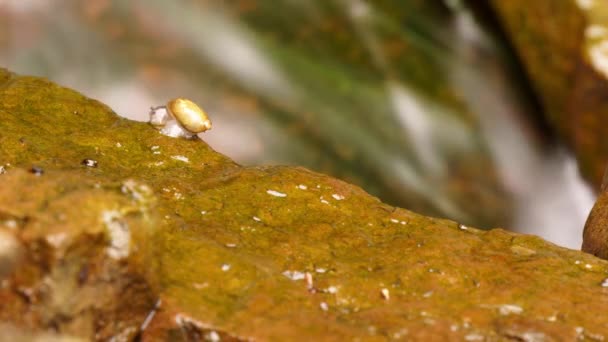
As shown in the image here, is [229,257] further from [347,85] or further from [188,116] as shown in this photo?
[347,85]

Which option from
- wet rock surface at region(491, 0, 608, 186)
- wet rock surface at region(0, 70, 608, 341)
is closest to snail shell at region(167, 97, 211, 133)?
wet rock surface at region(0, 70, 608, 341)

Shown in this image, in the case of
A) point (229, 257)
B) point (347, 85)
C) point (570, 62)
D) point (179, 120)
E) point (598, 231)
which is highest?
point (570, 62)

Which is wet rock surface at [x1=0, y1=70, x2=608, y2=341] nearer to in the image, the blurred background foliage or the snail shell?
the snail shell

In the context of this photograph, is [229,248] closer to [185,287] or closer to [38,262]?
[185,287]

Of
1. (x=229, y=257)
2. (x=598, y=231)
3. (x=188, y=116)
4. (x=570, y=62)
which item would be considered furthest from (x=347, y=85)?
(x=229, y=257)

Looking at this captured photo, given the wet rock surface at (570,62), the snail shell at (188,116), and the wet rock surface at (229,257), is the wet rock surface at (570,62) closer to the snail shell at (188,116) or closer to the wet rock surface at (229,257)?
the wet rock surface at (229,257)

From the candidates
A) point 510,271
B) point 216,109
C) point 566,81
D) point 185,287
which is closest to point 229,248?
point 185,287
